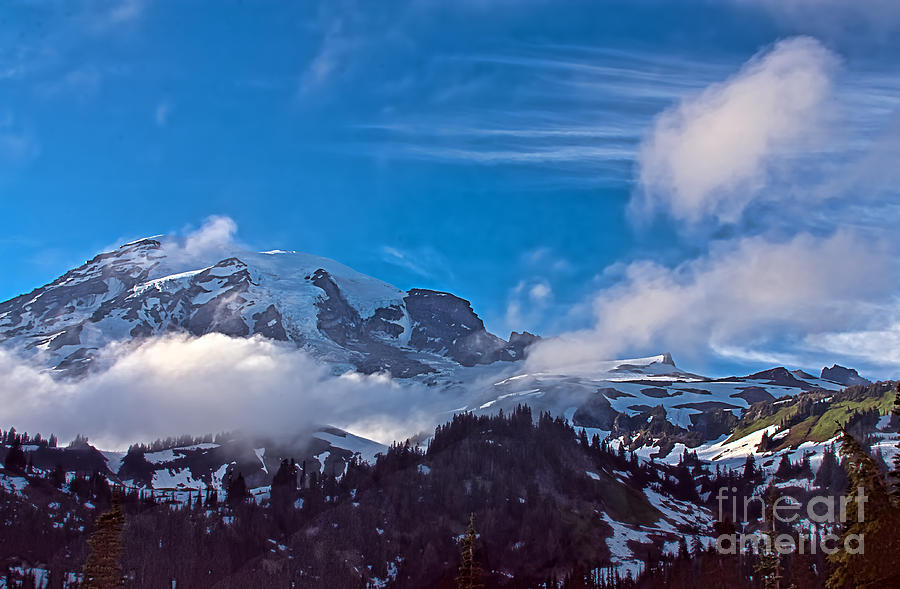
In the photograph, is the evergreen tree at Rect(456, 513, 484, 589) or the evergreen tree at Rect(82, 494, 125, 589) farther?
the evergreen tree at Rect(82, 494, 125, 589)

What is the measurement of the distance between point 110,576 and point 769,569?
60.9 m

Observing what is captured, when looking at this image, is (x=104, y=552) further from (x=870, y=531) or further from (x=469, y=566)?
(x=870, y=531)

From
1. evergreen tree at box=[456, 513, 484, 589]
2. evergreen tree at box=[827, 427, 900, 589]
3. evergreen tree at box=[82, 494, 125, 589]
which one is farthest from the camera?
evergreen tree at box=[82, 494, 125, 589]

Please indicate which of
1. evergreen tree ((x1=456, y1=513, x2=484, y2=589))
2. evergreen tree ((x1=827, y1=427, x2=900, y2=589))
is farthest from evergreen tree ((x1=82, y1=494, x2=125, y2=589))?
evergreen tree ((x1=827, y1=427, x2=900, y2=589))

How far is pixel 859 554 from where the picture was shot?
40.2m

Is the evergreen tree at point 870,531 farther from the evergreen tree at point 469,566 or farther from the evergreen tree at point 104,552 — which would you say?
the evergreen tree at point 104,552

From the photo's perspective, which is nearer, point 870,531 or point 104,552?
point 870,531

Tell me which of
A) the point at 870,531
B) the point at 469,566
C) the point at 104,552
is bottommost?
the point at 469,566

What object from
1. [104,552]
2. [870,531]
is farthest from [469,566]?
[870,531]

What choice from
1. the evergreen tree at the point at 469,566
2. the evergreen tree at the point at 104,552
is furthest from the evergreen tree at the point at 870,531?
the evergreen tree at the point at 104,552

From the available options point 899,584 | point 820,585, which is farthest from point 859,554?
point 820,585

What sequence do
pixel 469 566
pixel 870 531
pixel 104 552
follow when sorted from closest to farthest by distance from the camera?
1. pixel 870 531
2. pixel 469 566
3. pixel 104 552

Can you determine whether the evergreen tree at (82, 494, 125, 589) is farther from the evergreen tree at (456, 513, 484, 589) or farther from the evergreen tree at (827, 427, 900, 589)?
the evergreen tree at (827, 427, 900, 589)

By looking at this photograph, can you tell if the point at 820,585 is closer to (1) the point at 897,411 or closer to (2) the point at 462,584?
(2) the point at 462,584
